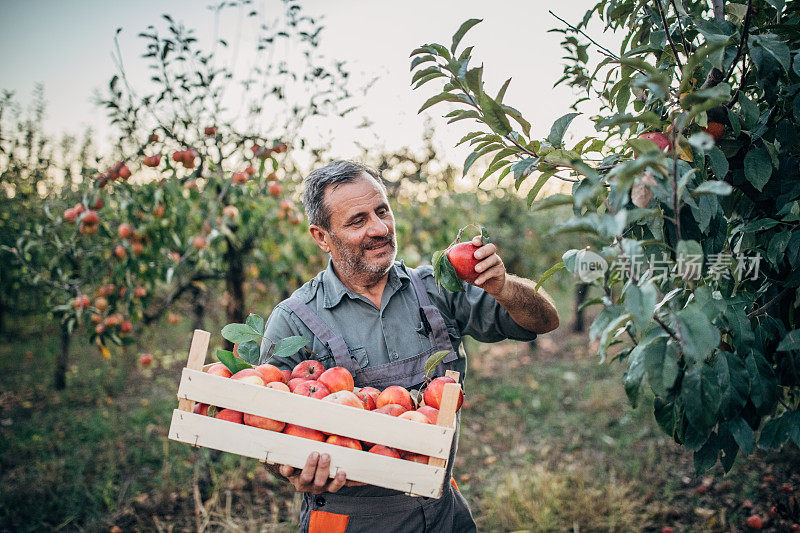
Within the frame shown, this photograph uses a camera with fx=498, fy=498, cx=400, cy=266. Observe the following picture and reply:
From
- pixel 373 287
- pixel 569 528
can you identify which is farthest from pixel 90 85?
pixel 569 528

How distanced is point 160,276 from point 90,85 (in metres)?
2.49

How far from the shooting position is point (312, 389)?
131 cm

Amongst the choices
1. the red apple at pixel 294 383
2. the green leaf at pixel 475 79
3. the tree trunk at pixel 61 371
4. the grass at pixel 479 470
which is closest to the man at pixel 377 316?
the red apple at pixel 294 383

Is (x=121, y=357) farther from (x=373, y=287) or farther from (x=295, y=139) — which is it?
(x=373, y=287)

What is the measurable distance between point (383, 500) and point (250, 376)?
63cm

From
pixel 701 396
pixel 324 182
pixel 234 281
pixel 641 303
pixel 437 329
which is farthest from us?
pixel 234 281

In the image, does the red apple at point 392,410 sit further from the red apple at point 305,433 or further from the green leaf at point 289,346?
the green leaf at point 289,346

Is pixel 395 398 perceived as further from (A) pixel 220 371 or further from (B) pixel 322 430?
(A) pixel 220 371

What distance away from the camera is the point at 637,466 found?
329cm

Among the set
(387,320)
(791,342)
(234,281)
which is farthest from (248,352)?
(234,281)

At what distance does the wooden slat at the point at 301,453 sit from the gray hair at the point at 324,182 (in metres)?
0.82

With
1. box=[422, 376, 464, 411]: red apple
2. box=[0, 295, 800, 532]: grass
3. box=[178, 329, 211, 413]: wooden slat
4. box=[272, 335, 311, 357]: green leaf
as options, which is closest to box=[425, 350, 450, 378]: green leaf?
box=[422, 376, 464, 411]: red apple

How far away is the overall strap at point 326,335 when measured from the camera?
1.60 meters

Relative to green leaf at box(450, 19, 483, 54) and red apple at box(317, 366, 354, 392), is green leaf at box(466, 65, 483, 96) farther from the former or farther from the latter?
red apple at box(317, 366, 354, 392)
